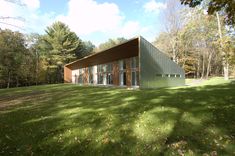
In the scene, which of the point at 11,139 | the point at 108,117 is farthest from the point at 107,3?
the point at 11,139

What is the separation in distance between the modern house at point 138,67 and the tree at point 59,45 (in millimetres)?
19763

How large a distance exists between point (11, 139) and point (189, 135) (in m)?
4.83

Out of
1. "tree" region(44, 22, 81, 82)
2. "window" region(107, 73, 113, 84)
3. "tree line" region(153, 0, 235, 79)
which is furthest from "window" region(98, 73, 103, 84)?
"tree" region(44, 22, 81, 82)

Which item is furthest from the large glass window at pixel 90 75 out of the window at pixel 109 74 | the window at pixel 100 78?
the window at pixel 109 74

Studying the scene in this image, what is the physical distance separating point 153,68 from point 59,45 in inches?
1297

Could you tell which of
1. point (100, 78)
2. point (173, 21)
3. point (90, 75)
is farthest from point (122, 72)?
point (173, 21)

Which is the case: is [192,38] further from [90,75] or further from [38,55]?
[38,55]

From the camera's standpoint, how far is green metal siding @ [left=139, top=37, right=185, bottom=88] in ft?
62.9

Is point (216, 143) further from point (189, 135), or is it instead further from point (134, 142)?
point (134, 142)

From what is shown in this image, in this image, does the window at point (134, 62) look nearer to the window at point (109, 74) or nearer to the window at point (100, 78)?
the window at point (109, 74)

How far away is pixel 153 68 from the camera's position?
20.1 metres

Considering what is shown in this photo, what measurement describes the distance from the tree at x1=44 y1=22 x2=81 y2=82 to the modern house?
1976cm

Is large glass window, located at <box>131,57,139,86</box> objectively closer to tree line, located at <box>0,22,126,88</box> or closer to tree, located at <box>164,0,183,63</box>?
tree, located at <box>164,0,183,63</box>

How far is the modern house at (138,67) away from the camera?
1928cm
